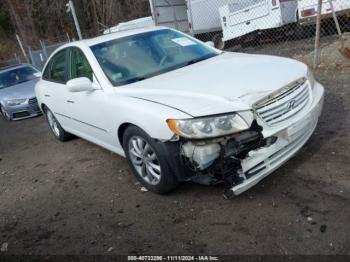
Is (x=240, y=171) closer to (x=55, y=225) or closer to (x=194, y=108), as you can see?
(x=194, y=108)

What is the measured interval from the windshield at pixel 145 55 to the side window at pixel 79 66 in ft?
0.63

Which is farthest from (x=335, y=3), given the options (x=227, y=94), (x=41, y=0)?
(x=41, y=0)

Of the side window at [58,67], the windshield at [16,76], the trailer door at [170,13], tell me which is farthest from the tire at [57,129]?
the trailer door at [170,13]

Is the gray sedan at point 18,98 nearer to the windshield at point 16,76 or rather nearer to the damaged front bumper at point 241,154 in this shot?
the windshield at point 16,76

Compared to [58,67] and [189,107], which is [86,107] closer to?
[58,67]

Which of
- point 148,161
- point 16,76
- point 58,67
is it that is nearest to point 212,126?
point 148,161

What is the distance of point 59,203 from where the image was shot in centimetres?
425

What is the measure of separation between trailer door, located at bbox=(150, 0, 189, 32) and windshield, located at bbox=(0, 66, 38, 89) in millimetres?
5438

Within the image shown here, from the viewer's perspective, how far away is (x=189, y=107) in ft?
10.6

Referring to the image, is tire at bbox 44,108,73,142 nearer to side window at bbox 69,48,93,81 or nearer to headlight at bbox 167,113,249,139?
side window at bbox 69,48,93,81

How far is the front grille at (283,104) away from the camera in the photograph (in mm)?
3299

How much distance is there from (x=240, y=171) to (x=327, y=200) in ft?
2.63

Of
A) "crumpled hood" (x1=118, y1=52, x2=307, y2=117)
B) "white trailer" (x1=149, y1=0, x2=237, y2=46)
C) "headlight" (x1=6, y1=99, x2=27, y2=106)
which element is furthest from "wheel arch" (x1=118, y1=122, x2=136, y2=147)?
"white trailer" (x1=149, y1=0, x2=237, y2=46)

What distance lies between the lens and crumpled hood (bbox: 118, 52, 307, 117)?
10.6 ft
